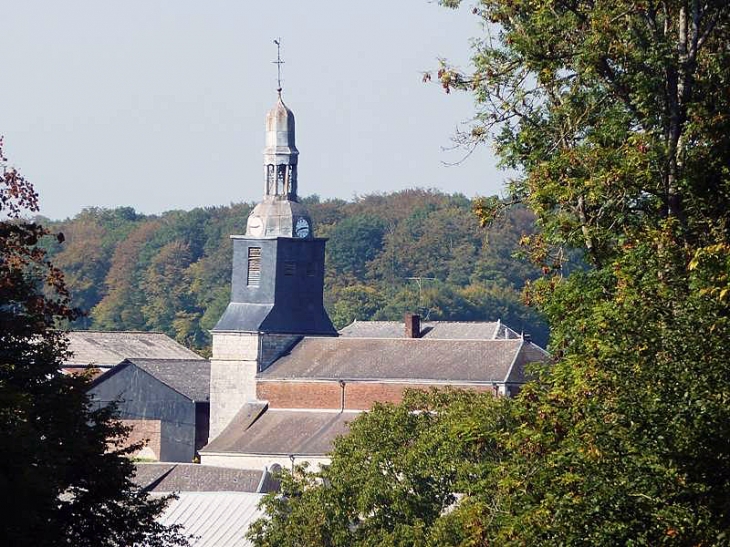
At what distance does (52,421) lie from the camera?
24328 mm

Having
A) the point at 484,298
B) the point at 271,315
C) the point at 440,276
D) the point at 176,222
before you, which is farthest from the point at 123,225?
the point at 271,315

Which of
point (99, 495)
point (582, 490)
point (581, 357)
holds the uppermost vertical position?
point (581, 357)

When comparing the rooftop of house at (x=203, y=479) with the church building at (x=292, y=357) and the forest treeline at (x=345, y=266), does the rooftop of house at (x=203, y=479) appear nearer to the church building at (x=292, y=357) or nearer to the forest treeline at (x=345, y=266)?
the church building at (x=292, y=357)

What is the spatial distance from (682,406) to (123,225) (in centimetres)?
15277

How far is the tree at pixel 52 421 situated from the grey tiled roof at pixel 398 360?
1556 inches

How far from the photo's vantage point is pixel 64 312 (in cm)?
2386

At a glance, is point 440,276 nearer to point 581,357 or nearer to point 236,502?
point 236,502

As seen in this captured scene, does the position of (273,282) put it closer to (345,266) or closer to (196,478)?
(196,478)

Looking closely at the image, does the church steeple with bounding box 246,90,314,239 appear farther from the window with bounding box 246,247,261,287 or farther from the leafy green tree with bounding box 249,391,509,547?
the leafy green tree with bounding box 249,391,509,547

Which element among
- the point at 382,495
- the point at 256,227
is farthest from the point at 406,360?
the point at 382,495

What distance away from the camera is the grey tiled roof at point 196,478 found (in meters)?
58.9

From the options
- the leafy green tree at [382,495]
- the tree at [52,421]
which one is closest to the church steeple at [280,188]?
the leafy green tree at [382,495]

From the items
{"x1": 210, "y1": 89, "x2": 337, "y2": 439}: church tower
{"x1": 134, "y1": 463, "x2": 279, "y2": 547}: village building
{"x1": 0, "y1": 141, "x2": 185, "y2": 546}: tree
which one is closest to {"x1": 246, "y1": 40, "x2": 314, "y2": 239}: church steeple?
{"x1": 210, "y1": 89, "x2": 337, "y2": 439}: church tower

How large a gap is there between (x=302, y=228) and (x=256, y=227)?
6.24ft
